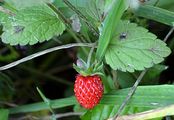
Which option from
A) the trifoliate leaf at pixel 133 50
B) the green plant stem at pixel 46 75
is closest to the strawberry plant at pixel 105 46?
the trifoliate leaf at pixel 133 50

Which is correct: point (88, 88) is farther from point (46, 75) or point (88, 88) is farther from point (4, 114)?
point (46, 75)

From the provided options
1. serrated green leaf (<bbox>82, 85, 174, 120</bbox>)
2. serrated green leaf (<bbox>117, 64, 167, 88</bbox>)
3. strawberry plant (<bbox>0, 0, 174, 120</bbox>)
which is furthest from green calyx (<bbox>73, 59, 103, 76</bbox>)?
serrated green leaf (<bbox>117, 64, 167, 88</bbox>)

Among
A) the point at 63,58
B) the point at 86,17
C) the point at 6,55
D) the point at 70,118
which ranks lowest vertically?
the point at 70,118

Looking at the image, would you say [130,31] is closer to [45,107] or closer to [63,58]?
[45,107]

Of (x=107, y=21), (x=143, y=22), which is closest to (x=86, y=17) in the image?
(x=107, y=21)

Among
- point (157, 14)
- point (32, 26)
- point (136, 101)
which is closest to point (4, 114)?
point (32, 26)

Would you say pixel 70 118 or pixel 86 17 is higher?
pixel 86 17

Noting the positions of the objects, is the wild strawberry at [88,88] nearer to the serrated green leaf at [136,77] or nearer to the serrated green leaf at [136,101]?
the serrated green leaf at [136,101]
